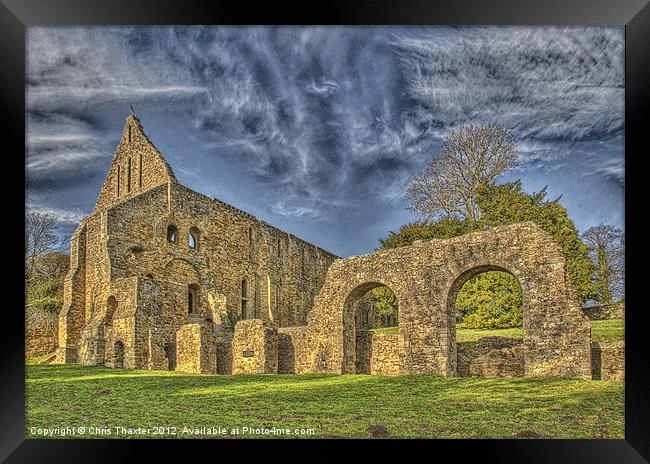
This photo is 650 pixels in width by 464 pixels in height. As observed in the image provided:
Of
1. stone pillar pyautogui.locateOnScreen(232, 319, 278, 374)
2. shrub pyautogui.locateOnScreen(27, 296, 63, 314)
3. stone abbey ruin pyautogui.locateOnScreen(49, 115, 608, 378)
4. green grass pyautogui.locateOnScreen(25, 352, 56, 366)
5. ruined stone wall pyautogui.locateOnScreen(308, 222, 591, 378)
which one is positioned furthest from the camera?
shrub pyautogui.locateOnScreen(27, 296, 63, 314)

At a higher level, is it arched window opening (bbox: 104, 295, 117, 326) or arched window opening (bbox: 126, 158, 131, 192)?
arched window opening (bbox: 126, 158, 131, 192)

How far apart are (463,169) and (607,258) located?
16.6 feet

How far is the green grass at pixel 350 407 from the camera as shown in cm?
1064

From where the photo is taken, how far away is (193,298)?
78.3 ft

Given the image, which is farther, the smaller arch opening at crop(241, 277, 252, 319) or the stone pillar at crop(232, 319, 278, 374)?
the smaller arch opening at crop(241, 277, 252, 319)

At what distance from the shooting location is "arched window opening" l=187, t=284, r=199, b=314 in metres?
23.6

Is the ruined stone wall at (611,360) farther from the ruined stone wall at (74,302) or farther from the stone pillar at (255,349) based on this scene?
the ruined stone wall at (74,302)

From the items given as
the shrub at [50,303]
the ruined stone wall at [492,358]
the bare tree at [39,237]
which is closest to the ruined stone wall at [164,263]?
the shrub at [50,303]

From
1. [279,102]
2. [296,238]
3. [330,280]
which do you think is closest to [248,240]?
[296,238]

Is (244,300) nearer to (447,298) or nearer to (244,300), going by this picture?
(244,300)

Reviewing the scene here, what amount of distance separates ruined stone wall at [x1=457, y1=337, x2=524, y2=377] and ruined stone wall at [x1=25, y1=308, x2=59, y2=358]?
12.4 meters

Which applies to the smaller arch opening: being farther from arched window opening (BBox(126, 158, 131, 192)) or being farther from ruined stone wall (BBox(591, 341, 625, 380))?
ruined stone wall (BBox(591, 341, 625, 380))

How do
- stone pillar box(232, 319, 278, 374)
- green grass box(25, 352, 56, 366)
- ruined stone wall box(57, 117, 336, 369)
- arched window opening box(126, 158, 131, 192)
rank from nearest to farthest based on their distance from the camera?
1. green grass box(25, 352, 56, 366)
2. stone pillar box(232, 319, 278, 374)
3. ruined stone wall box(57, 117, 336, 369)
4. arched window opening box(126, 158, 131, 192)

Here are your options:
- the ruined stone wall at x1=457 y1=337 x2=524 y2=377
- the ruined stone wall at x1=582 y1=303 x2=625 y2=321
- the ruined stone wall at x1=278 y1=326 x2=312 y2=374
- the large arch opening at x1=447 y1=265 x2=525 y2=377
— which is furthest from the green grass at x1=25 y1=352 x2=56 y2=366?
the ruined stone wall at x1=582 y1=303 x2=625 y2=321
